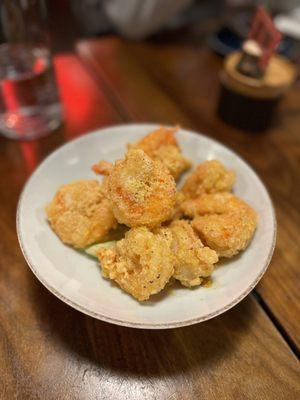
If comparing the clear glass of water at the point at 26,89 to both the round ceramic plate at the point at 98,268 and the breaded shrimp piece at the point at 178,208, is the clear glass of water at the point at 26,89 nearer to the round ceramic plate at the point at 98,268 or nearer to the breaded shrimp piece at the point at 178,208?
the round ceramic plate at the point at 98,268

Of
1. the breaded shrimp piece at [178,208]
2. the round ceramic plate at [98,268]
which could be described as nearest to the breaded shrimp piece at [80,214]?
the round ceramic plate at [98,268]

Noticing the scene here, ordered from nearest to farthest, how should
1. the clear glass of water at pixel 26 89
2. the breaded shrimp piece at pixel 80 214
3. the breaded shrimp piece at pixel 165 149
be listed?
the breaded shrimp piece at pixel 80 214 < the breaded shrimp piece at pixel 165 149 < the clear glass of water at pixel 26 89

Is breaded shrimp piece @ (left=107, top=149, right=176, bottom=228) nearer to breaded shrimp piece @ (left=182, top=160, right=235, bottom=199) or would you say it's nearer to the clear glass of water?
breaded shrimp piece @ (left=182, top=160, right=235, bottom=199)

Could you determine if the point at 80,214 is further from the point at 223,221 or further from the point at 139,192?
the point at 223,221

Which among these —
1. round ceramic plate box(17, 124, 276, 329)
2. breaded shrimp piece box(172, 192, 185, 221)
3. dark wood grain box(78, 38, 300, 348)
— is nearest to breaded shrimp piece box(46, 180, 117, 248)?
round ceramic plate box(17, 124, 276, 329)

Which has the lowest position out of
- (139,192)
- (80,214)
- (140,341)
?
(140,341)

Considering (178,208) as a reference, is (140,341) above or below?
below

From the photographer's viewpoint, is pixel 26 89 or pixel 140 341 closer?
pixel 140 341

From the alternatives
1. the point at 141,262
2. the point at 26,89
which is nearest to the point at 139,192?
the point at 141,262
